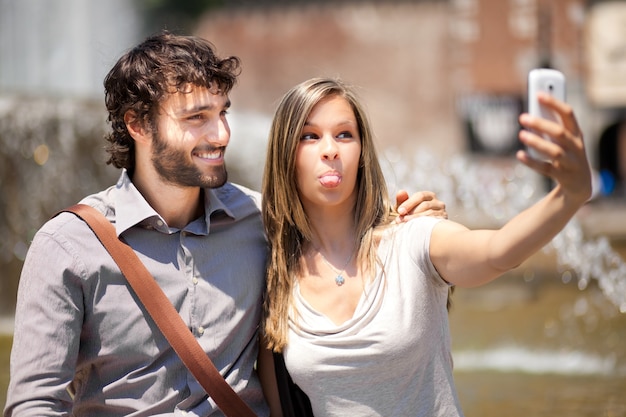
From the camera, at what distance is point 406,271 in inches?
89.7

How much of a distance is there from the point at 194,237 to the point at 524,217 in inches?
37.9

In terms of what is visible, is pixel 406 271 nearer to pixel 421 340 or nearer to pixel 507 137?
pixel 421 340

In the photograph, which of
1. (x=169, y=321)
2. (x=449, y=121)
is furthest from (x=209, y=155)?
(x=449, y=121)

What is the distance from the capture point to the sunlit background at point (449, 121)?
20.7 feet

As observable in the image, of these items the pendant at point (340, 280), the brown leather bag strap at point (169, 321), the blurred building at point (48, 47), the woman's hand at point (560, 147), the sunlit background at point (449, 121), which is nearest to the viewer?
the woman's hand at point (560, 147)

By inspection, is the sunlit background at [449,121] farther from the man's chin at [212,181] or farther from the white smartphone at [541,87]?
the white smartphone at [541,87]

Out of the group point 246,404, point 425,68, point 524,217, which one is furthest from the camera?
point 425,68

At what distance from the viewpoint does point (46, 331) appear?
7.10 feet

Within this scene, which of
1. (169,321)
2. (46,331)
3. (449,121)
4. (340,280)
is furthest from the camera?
(449,121)

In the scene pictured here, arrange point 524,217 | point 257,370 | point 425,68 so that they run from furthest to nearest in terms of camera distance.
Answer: point 425,68
point 257,370
point 524,217

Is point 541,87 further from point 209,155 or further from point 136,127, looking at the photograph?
point 136,127

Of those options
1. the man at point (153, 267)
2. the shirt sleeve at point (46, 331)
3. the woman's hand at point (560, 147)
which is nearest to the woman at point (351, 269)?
the man at point (153, 267)

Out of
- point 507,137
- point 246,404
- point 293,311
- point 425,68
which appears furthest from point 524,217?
point 425,68

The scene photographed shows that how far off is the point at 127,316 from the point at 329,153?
0.68m
